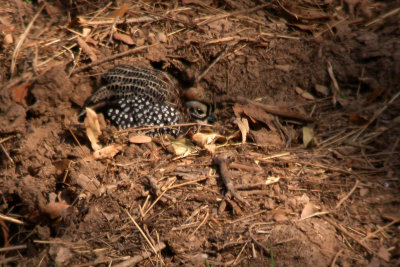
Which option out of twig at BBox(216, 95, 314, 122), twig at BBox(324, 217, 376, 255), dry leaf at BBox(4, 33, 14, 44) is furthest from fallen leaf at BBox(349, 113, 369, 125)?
dry leaf at BBox(4, 33, 14, 44)

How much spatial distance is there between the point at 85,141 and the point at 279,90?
192cm

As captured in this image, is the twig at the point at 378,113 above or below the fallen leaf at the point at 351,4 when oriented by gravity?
below

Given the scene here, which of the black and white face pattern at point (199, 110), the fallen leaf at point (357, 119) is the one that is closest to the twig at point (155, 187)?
the black and white face pattern at point (199, 110)

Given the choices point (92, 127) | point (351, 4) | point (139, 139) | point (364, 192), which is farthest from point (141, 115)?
A: point (351, 4)

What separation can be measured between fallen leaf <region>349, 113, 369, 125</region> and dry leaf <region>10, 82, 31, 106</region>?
9.33 feet

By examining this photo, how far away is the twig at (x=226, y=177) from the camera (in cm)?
285

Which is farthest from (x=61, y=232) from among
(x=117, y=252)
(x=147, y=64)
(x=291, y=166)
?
(x=147, y=64)

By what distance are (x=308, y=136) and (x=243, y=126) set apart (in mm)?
554

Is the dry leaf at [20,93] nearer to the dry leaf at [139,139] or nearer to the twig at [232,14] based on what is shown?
the dry leaf at [139,139]

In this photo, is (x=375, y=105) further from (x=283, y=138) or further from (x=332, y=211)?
(x=332, y=211)

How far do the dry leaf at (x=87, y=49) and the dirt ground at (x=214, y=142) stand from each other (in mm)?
12

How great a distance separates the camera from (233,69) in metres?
4.22

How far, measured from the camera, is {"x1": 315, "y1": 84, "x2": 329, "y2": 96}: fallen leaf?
3932mm

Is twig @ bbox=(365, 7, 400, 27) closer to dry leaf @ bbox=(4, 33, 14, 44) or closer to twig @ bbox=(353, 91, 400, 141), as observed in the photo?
twig @ bbox=(353, 91, 400, 141)
